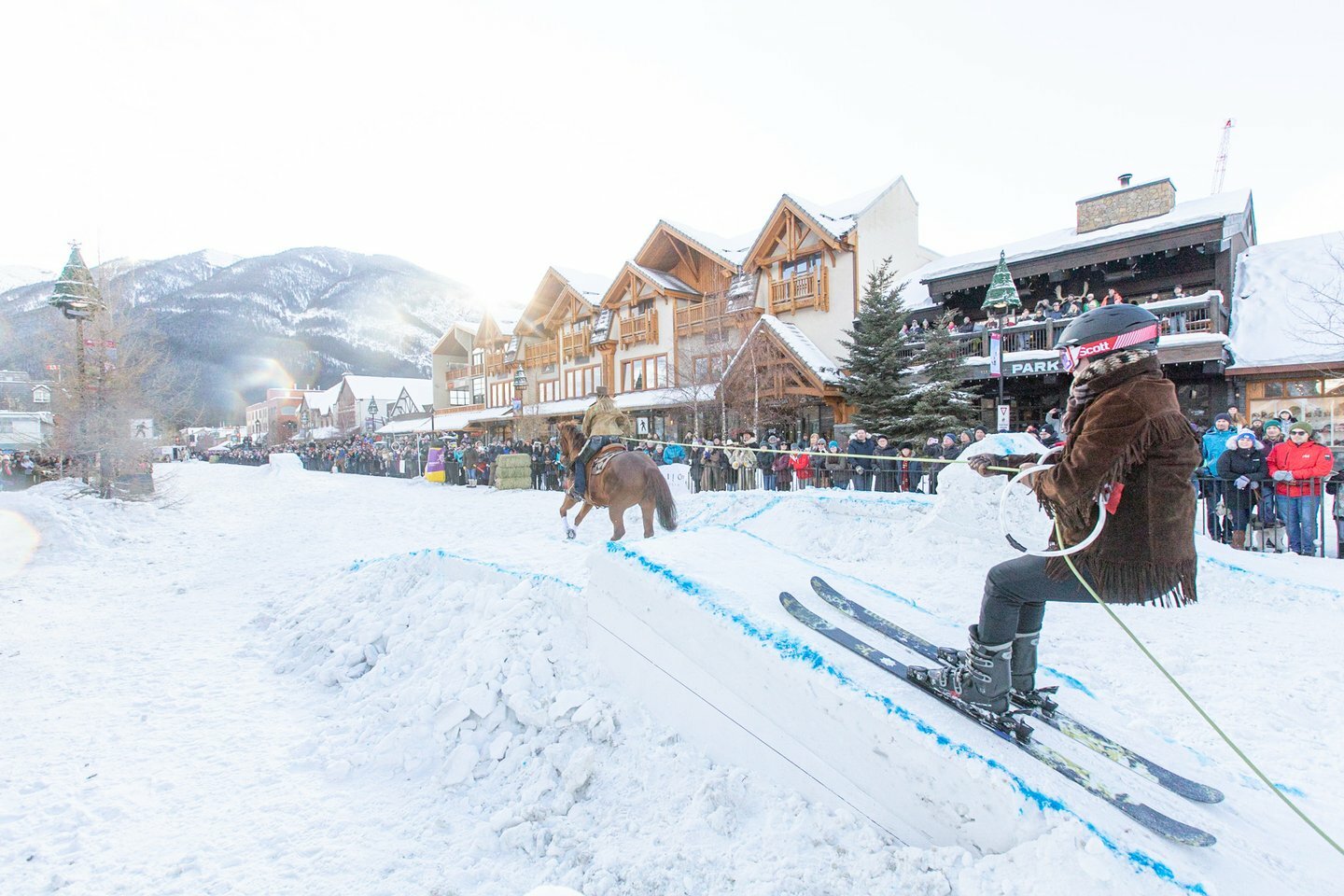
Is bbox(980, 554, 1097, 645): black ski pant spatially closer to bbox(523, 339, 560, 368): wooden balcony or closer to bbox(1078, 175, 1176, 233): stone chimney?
bbox(1078, 175, 1176, 233): stone chimney

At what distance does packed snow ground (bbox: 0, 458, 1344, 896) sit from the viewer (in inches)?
92.7

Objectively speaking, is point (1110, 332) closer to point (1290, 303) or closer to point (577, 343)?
point (1290, 303)

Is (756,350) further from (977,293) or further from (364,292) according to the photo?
(364,292)

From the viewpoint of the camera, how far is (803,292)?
81.3 feet

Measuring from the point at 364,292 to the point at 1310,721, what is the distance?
204 meters

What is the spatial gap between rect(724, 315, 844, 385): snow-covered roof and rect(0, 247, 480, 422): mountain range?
310 feet

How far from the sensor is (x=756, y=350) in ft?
68.0

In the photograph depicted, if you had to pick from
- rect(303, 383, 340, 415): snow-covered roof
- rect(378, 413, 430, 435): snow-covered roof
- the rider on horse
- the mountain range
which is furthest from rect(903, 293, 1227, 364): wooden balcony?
the mountain range

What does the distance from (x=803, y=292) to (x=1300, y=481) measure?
735 inches

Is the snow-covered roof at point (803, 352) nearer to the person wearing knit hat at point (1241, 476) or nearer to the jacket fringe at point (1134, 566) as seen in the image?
the person wearing knit hat at point (1241, 476)

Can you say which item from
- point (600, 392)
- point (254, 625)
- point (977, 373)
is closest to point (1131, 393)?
point (254, 625)

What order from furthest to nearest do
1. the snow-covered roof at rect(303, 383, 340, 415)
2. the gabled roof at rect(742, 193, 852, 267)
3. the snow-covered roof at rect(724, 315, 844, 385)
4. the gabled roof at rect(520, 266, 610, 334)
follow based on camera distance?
the snow-covered roof at rect(303, 383, 340, 415)
the gabled roof at rect(520, 266, 610, 334)
the gabled roof at rect(742, 193, 852, 267)
the snow-covered roof at rect(724, 315, 844, 385)

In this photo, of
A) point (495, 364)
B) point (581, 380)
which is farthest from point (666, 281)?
point (495, 364)

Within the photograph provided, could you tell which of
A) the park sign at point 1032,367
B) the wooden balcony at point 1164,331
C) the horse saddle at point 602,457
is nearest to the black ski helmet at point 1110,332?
the horse saddle at point 602,457
